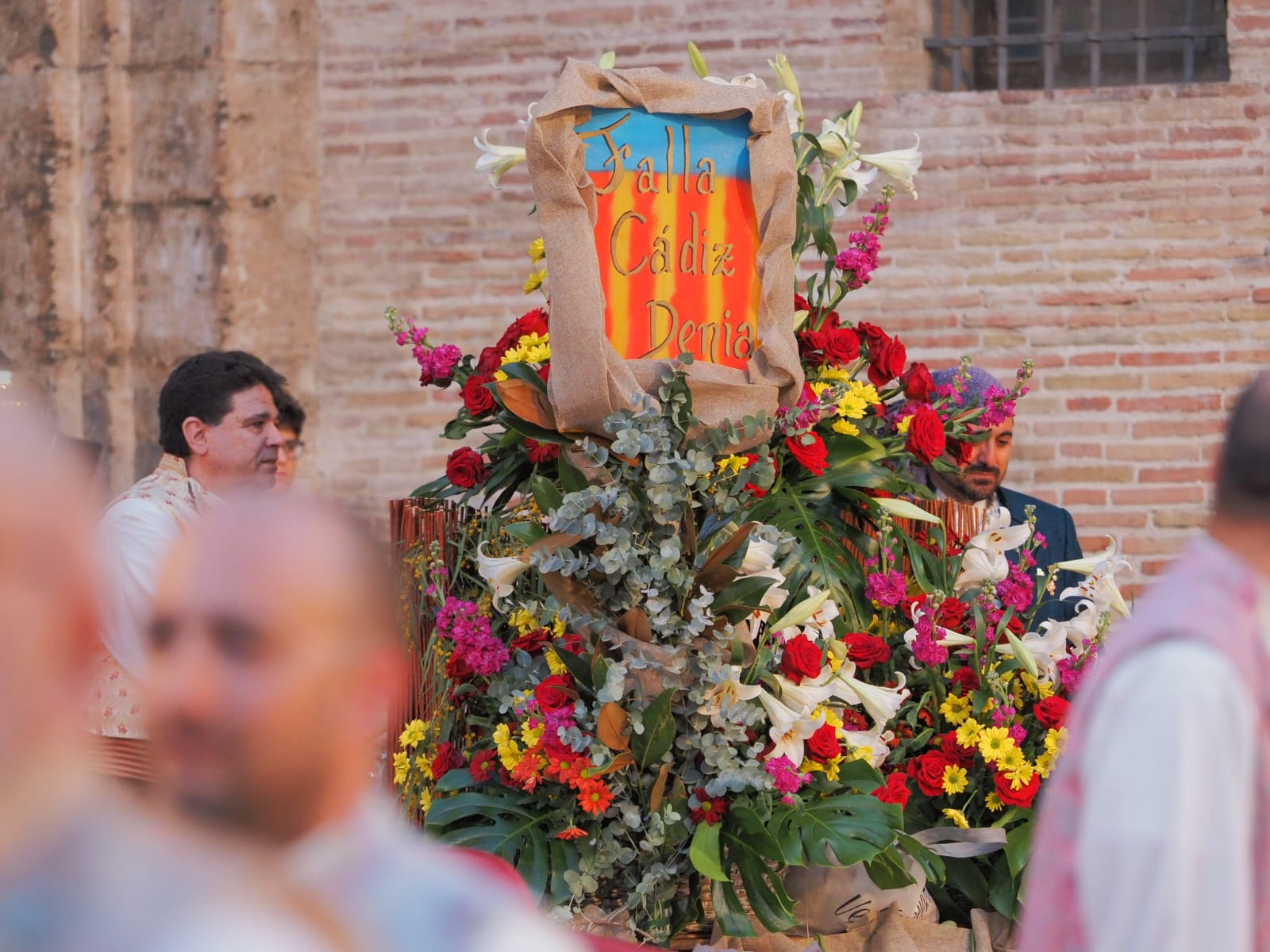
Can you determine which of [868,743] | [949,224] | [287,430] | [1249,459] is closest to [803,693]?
[868,743]

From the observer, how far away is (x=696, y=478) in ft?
8.27

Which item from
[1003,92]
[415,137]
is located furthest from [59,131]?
[1003,92]

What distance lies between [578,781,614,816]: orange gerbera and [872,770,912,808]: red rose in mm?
462

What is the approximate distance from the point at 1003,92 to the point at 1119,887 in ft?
14.9

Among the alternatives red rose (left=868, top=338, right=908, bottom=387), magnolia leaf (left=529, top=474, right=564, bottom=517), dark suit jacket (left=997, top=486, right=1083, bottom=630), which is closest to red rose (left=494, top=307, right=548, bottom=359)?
magnolia leaf (left=529, top=474, right=564, bottom=517)

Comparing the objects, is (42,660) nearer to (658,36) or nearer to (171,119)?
(658,36)

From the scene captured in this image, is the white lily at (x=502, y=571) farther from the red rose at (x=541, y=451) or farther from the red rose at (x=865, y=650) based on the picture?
the red rose at (x=865, y=650)

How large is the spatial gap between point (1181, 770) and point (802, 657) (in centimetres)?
147

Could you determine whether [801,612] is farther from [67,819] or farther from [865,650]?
[67,819]

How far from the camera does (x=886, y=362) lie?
10.0ft

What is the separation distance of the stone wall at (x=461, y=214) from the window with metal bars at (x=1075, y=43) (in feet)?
0.66

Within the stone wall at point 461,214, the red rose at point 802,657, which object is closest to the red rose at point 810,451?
the red rose at point 802,657

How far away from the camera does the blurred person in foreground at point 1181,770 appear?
3.67ft

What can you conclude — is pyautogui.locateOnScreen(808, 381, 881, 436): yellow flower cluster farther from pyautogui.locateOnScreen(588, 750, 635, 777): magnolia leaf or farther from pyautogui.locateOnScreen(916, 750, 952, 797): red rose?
pyautogui.locateOnScreen(588, 750, 635, 777): magnolia leaf
